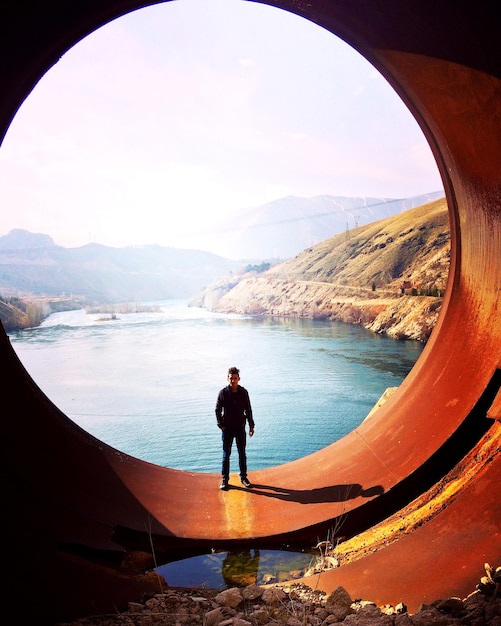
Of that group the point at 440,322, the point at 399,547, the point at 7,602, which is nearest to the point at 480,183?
the point at 440,322

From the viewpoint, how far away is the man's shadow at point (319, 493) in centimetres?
360

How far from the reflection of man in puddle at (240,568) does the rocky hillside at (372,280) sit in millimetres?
18966

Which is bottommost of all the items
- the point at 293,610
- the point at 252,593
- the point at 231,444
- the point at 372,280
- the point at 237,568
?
the point at 237,568

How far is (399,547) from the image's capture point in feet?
8.86

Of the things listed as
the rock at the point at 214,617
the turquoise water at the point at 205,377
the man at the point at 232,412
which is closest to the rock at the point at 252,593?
the rock at the point at 214,617

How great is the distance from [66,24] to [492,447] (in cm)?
367

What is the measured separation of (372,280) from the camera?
27.1 metres

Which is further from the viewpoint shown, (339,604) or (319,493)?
(319,493)

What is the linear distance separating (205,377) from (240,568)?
23998 mm

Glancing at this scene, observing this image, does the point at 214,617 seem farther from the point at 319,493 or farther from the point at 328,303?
the point at 328,303

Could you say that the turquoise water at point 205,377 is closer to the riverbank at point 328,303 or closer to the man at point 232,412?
the riverbank at point 328,303

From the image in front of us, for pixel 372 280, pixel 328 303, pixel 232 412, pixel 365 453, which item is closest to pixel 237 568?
pixel 232 412

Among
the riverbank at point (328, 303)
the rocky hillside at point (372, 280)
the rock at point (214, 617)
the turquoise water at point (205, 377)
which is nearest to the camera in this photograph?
the rock at point (214, 617)

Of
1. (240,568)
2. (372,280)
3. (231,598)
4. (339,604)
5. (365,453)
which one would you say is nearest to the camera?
(339,604)
